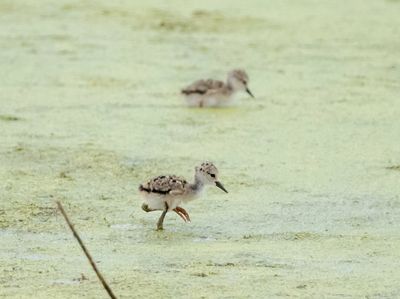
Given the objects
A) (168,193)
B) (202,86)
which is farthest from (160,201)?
(202,86)

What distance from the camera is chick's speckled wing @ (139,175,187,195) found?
18.9 ft

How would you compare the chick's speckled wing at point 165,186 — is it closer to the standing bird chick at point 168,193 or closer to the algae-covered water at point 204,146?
the standing bird chick at point 168,193

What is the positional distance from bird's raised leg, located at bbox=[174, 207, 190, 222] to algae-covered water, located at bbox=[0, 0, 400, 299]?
4 centimetres

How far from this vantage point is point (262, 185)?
6492 millimetres

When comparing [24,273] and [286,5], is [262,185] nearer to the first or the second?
[24,273]

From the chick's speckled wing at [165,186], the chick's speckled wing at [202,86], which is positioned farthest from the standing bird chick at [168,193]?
the chick's speckled wing at [202,86]

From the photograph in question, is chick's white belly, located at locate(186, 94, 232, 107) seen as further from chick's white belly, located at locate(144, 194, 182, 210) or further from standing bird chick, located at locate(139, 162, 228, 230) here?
chick's white belly, located at locate(144, 194, 182, 210)

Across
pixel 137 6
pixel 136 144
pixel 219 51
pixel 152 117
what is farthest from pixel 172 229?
pixel 137 6

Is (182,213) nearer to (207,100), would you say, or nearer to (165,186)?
(165,186)

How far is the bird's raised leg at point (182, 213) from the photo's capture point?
579cm

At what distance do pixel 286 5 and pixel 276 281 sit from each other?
7243 millimetres

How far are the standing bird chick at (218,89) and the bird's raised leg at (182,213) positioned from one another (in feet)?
8.73

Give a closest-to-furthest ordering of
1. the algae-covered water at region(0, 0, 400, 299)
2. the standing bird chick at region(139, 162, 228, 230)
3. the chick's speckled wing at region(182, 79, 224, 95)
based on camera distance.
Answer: the algae-covered water at region(0, 0, 400, 299)
the standing bird chick at region(139, 162, 228, 230)
the chick's speckled wing at region(182, 79, 224, 95)

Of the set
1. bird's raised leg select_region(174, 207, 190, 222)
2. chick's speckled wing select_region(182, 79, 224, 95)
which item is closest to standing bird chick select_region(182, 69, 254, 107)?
chick's speckled wing select_region(182, 79, 224, 95)
